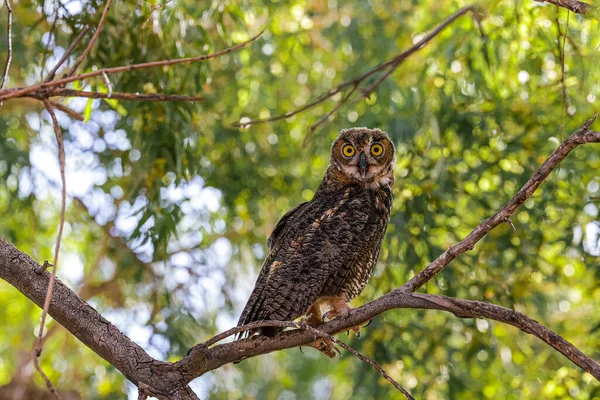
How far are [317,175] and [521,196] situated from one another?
452 centimetres

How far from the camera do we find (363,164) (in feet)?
11.1

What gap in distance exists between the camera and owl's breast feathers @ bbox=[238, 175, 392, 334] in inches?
116

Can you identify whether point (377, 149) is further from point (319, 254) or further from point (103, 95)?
point (103, 95)

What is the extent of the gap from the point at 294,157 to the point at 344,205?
322 centimetres

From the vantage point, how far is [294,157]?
21.2 feet

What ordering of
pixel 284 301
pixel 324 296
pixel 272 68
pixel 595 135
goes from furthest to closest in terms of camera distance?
pixel 272 68 < pixel 324 296 < pixel 284 301 < pixel 595 135

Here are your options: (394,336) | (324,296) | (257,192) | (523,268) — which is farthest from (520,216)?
(324,296)

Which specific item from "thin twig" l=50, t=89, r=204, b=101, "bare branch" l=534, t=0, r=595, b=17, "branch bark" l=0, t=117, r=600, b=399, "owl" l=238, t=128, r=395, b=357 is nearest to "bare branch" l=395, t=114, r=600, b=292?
"branch bark" l=0, t=117, r=600, b=399

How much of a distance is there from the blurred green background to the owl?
81 cm

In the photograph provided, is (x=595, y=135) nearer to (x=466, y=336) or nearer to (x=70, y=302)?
(x=70, y=302)

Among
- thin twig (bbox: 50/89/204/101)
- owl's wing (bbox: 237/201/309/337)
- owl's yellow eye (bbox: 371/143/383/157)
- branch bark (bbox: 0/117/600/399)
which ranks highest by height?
owl's yellow eye (bbox: 371/143/383/157)

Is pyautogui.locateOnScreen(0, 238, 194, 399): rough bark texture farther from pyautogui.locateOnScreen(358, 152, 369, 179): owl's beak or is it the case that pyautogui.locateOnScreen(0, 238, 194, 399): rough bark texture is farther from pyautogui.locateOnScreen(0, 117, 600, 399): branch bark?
pyautogui.locateOnScreen(358, 152, 369, 179): owl's beak

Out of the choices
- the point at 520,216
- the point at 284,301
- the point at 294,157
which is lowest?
the point at 284,301

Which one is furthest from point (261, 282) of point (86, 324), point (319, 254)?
point (86, 324)
